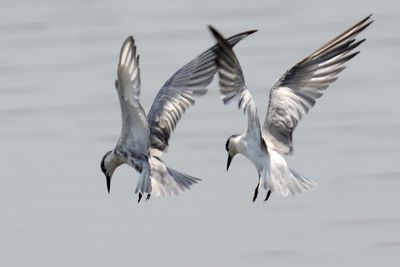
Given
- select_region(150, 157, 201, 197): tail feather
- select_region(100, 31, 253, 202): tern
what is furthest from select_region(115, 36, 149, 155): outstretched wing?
select_region(150, 157, 201, 197): tail feather

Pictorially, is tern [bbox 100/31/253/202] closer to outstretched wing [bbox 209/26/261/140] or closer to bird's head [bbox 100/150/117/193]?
bird's head [bbox 100/150/117/193]

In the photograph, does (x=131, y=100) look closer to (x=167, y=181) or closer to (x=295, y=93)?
(x=167, y=181)

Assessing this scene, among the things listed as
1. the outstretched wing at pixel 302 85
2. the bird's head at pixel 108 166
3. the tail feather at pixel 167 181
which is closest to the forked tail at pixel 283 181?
the outstretched wing at pixel 302 85

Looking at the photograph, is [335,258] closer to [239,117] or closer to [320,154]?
[320,154]

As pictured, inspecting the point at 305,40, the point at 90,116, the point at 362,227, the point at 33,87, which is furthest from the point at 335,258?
the point at 305,40

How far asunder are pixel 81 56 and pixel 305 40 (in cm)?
262

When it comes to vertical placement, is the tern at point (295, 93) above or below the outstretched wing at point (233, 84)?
below

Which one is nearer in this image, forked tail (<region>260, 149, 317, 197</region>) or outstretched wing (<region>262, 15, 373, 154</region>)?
forked tail (<region>260, 149, 317, 197</region>)

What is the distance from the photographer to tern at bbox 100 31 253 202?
13148 mm

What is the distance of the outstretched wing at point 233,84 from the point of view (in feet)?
42.5

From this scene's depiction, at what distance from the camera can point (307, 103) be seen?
13.9 m

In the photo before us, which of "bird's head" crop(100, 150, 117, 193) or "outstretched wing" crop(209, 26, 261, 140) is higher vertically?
"outstretched wing" crop(209, 26, 261, 140)

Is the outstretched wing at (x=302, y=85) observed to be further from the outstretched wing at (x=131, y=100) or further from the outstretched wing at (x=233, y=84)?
the outstretched wing at (x=131, y=100)

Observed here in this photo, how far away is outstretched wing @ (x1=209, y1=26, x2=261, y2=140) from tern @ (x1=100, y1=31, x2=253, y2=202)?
61 centimetres
